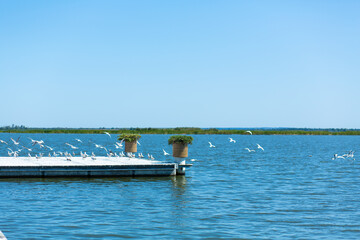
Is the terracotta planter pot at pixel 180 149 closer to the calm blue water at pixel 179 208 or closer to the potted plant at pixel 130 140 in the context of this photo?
the calm blue water at pixel 179 208

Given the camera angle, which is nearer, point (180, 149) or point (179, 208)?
point (179, 208)

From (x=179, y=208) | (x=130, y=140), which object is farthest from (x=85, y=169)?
(x=130, y=140)

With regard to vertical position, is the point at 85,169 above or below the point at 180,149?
below

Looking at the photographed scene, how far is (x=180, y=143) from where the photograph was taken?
3212 centimetres

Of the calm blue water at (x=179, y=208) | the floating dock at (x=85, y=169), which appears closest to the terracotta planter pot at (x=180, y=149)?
the floating dock at (x=85, y=169)

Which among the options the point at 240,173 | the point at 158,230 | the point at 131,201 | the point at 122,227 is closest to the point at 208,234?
the point at 158,230

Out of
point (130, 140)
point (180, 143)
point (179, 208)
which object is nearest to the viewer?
point (179, 208)

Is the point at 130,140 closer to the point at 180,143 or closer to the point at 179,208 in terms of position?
the point at 180,143

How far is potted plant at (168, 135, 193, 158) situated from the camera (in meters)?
31.8

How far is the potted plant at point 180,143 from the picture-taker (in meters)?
31.8

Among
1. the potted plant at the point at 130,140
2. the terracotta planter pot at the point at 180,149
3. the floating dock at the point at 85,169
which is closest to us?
the floating dock at the point at 85,169

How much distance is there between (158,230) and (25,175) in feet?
46.2

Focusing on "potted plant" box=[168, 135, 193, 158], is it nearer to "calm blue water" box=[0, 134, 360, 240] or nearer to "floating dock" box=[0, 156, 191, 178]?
"floating dock" box=[0, 156, 191, 178]

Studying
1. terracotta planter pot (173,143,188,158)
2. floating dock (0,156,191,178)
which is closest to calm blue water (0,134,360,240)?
floating dock (0,156,191,178)
